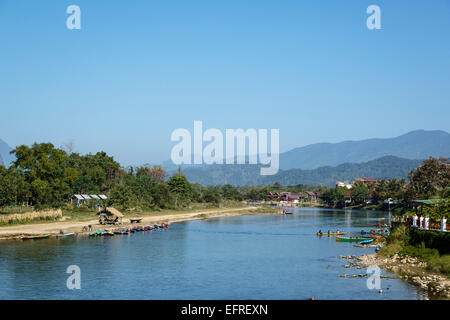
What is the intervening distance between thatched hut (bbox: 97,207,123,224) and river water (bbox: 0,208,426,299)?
9490mm

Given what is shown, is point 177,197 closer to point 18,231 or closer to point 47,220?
point 47,220

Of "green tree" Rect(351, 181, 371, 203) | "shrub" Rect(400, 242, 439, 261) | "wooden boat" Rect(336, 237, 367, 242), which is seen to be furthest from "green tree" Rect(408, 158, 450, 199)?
"green tree" Rect(351, 181, 371, 203)

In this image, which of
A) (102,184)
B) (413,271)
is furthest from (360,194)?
(413,271)

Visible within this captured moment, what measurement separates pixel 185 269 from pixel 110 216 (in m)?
35.3

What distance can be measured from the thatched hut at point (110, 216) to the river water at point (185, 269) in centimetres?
949

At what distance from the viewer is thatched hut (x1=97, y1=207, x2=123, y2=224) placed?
67.1m

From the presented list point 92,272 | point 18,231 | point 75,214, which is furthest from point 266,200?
point 92,272

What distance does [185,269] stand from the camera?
38438 millimetres

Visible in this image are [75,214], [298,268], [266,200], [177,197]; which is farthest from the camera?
[266,200]

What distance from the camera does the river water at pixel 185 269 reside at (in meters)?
30.1

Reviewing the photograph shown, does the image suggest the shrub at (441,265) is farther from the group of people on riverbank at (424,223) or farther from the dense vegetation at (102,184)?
the dense vegetation at (102,184)

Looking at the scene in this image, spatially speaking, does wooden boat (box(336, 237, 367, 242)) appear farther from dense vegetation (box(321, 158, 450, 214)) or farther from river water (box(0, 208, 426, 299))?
dense vegetation (box(321, 158, 450, 214))
